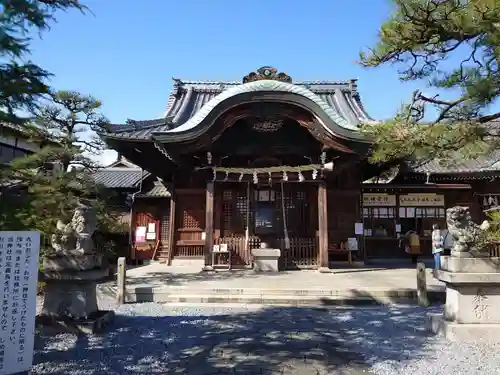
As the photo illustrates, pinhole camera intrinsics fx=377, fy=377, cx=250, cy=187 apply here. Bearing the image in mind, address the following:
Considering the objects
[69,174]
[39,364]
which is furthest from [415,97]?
[69,174]

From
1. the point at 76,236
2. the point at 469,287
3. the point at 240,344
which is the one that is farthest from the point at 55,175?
the point at 469,287

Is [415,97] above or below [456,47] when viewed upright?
below

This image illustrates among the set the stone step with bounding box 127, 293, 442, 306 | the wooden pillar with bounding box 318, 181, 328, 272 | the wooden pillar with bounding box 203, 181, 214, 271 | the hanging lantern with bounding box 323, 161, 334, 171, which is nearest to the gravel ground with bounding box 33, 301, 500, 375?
the stone step with bounding box 127, 293, 442, 306

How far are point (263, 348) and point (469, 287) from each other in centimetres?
339

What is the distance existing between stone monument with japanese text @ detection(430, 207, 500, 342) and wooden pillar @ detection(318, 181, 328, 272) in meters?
6.60

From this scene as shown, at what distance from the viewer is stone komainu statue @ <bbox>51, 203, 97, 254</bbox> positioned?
21.2 feet

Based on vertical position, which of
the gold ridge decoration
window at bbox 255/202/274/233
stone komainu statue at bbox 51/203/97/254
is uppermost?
the gold ridge decoration

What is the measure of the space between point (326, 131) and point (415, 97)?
261 inches

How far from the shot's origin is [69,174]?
30.3 ft

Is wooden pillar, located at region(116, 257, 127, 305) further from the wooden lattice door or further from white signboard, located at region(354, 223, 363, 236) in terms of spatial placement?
white signboard, located at region(354, 223, 363, 236)

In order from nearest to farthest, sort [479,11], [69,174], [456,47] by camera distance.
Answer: [479,11] < [456,47] < [69,174]

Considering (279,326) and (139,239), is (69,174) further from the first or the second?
(139,239)

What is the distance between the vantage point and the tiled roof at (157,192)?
17.1 m

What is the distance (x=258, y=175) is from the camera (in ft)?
44.1
